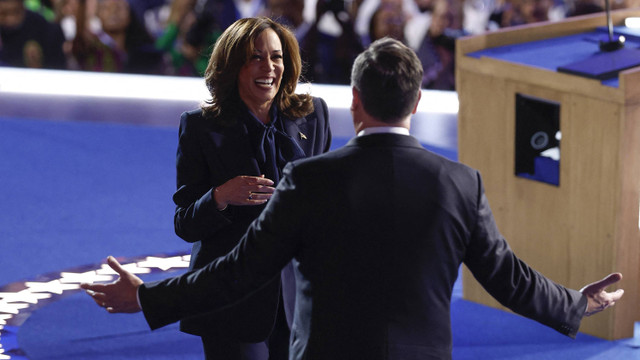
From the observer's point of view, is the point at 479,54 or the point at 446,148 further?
the point at 446,148

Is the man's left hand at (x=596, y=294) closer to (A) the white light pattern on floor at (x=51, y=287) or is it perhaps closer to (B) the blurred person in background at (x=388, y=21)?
(A) the white light pattern on floor at (x=51, y=287)

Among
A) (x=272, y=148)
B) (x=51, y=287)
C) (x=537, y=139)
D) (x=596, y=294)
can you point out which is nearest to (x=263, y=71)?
(x=272, y=148)

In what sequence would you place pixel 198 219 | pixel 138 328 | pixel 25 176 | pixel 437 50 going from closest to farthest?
pixel 198 219, pixel 138 328, pixel 25 176, pixel 437 50

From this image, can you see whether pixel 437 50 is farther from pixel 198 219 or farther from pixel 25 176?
pixel 198 219

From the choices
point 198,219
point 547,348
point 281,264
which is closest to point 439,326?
point 281,264

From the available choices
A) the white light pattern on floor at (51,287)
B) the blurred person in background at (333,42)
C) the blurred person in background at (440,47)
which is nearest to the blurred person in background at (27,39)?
the blurred person in background at (333,42)

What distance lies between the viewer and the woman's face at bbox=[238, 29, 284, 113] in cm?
330

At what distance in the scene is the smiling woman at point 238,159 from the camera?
3250mm

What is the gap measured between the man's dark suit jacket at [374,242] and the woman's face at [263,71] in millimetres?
868

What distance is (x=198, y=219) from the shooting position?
323 centimetres

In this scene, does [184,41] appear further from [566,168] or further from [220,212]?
[220,212]

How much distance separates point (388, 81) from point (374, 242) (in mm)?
359

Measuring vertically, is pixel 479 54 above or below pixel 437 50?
above

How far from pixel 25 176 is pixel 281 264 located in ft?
19.9
